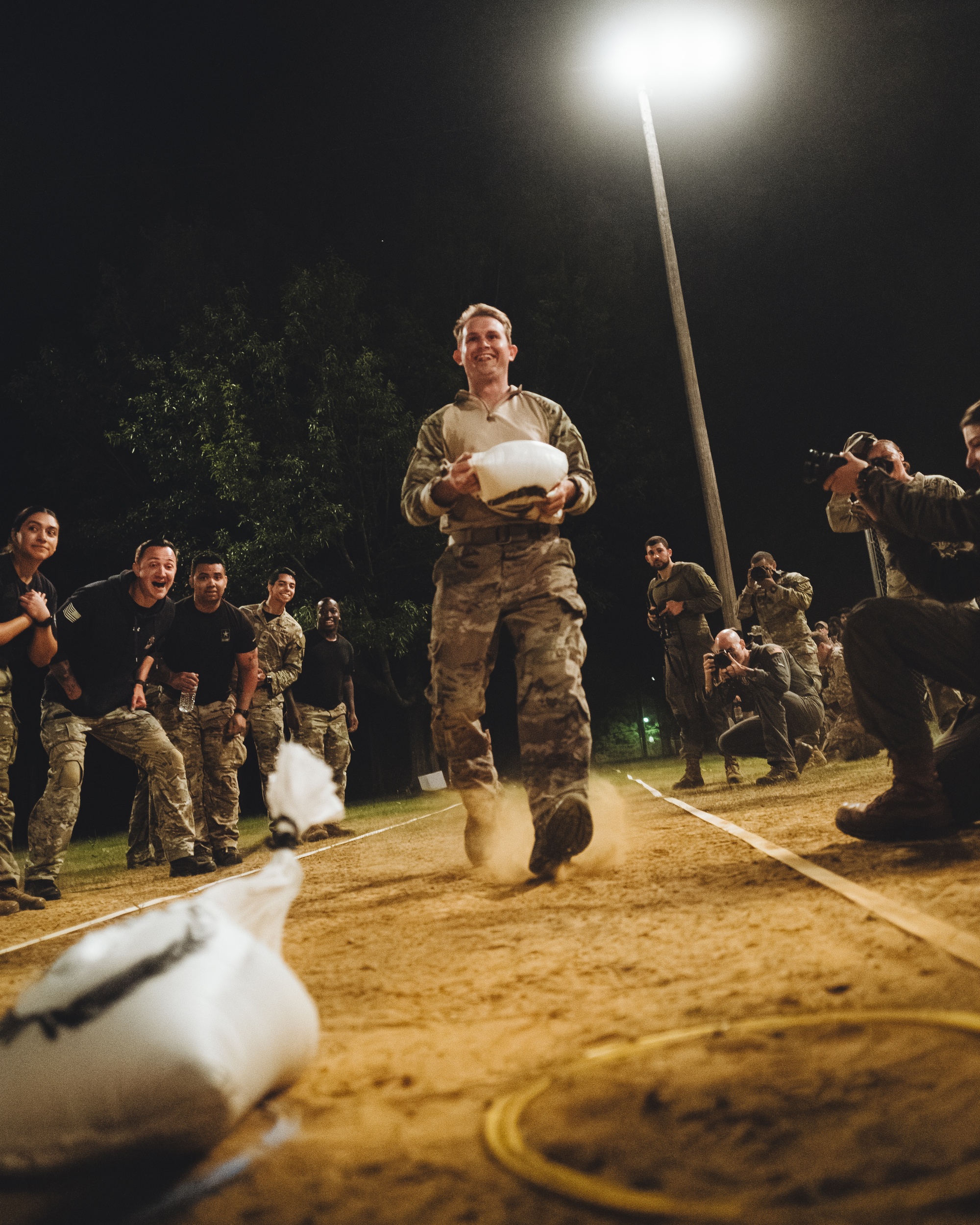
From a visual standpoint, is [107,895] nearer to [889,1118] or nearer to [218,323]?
[889,1118]

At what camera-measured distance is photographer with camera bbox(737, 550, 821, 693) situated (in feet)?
31.2

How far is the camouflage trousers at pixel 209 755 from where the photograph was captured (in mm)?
6738

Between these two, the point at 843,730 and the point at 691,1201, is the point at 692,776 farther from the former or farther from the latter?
the point at 691,1201

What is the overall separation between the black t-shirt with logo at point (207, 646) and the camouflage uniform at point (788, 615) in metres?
5.53

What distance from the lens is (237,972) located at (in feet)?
4.81

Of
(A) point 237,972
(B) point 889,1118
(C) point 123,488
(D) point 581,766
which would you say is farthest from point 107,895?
(C) point 123,488

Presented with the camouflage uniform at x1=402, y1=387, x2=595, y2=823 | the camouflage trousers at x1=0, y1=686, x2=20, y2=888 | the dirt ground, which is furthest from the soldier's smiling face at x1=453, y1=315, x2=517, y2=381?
the camouflage trousers at x1=0, y1=686, x2=20, y2=888

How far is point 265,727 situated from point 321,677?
1106 mm

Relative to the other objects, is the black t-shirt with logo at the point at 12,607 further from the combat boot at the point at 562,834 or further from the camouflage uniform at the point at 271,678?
the combat boot at the point at 562,834

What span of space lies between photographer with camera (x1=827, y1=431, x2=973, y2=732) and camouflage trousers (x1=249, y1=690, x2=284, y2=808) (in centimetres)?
495

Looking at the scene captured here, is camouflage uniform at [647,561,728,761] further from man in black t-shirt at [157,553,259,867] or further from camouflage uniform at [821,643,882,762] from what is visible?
man in black t-shirt at [157,553,259,867]

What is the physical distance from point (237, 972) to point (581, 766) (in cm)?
230

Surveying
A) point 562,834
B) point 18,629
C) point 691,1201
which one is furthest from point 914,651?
point 18,629

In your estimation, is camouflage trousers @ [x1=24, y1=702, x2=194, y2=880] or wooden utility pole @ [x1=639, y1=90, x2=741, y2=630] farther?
wooden utility pole @ [x1=639, y1=90, x2=741, y2=630]
